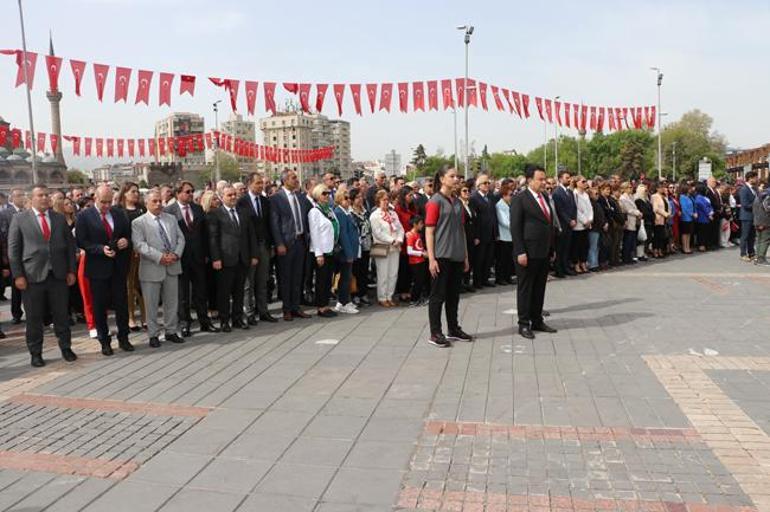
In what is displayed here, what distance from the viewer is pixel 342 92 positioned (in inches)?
727

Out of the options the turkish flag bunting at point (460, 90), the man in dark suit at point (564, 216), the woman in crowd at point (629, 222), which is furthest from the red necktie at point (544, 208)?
the turkish flag bunting at point (460, 90)

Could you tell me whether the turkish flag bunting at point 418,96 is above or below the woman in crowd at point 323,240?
above

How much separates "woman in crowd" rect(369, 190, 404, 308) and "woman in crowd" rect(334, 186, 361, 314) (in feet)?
1.07

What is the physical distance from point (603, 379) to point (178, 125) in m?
118

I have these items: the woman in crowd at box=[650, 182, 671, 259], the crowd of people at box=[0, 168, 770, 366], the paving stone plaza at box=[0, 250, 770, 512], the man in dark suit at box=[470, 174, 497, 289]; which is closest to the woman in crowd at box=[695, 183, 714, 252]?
the woman in crowd at box=[650, 182, 671, 259]

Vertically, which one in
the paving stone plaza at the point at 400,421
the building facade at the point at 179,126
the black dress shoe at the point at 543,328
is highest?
the building facade at the point at 179,126

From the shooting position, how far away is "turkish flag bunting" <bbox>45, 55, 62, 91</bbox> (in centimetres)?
1466

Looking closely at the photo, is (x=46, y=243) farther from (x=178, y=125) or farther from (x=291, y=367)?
(x=178, y=125)

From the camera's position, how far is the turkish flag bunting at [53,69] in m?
14.7

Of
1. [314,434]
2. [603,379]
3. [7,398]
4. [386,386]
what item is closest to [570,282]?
[603,379]

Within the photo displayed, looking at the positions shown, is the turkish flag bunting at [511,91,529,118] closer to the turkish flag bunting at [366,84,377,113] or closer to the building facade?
the turkish flag bunting at [366,84,377,113]

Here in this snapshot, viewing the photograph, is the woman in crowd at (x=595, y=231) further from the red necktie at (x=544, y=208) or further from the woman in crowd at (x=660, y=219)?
the red necktie at (x=544, y=208)

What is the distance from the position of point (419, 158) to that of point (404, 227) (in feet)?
331

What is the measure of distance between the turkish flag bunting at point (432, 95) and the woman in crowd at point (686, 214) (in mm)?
7490
